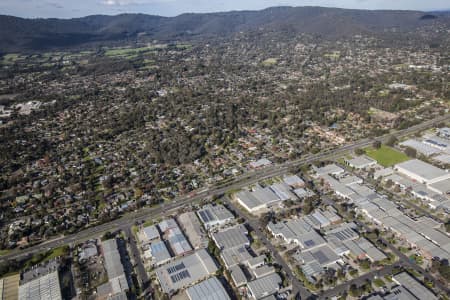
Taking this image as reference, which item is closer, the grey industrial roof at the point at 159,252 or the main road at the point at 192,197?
the grey industrial roof at the point at 159,252

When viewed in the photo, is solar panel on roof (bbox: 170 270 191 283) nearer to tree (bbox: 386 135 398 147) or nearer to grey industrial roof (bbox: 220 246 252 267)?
grey industrial roof (bbox: 220 246 252 267)

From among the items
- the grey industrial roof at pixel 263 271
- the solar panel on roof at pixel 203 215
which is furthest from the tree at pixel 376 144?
the grey industrial roof at pixel 263 271

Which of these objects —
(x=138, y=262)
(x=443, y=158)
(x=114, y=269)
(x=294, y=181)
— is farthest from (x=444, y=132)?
(x=114, y=269)

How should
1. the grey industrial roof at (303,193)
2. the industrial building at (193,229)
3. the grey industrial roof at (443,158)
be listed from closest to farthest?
the industrial building at (193,229) → the grey industrial roof at (303,193) → the grey industrial roof at (443,158)

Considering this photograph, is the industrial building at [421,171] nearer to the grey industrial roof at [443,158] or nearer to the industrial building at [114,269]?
the grey industrial roof at [443,158]

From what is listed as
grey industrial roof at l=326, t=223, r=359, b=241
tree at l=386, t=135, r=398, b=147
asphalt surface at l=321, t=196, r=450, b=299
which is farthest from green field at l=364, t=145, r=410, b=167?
grey industrial roof at l=326, t=223, r=359, b=241
